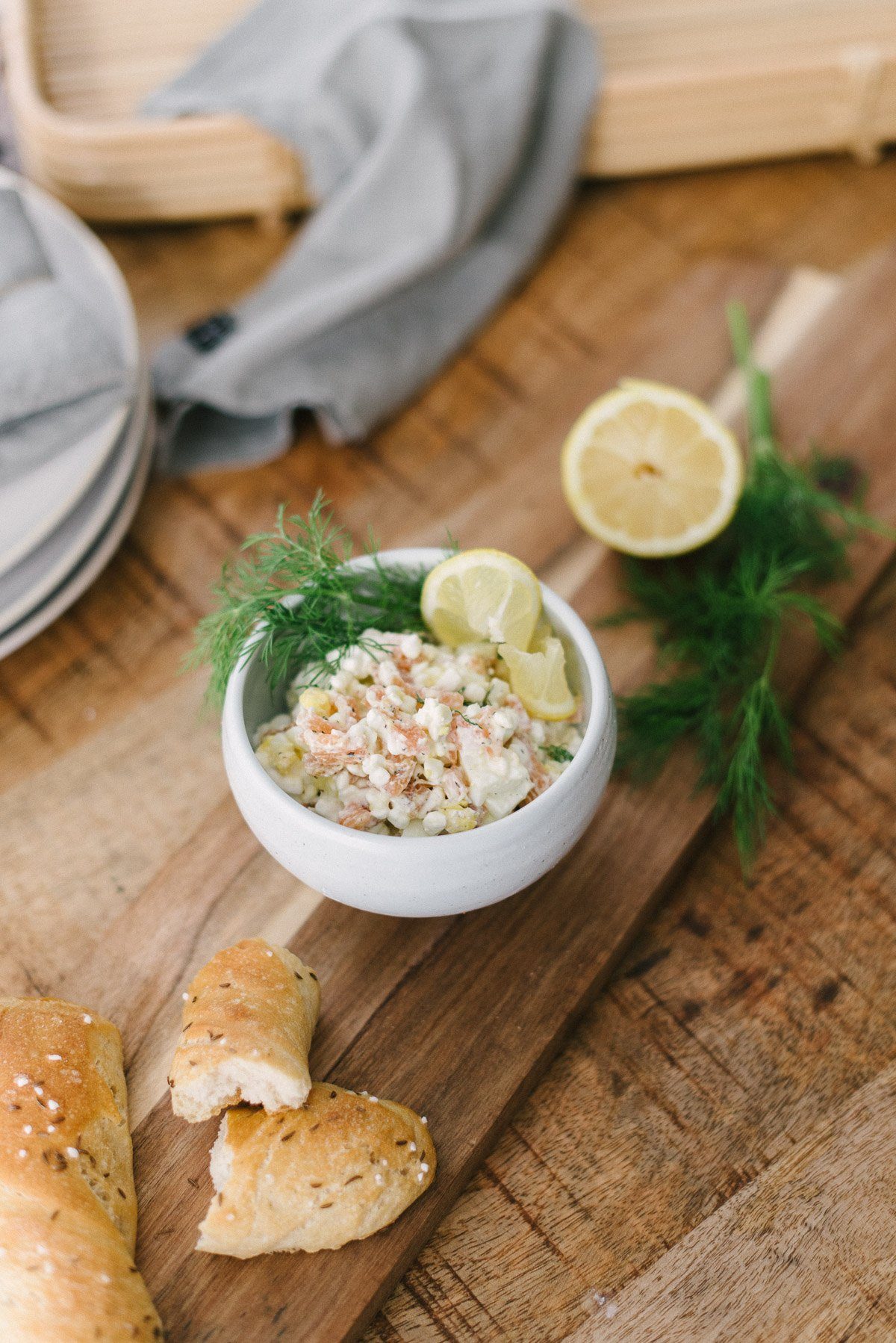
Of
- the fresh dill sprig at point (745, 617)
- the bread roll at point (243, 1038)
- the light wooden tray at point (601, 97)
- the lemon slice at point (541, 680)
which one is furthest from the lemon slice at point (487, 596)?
the light wooden tray at point (601, 97)

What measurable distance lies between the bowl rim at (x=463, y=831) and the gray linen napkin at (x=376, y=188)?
611 mm

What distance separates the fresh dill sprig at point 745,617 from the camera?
1433mm

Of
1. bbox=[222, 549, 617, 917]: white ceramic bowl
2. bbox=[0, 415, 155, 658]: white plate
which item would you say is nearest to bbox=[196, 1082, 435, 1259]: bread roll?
bbox=[222, 549, 617, 917]: white ceramic bowl

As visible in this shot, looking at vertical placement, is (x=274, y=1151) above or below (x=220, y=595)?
below

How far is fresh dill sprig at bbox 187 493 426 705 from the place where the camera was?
1242mm

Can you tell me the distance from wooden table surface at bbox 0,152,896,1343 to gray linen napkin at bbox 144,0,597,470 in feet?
0.28

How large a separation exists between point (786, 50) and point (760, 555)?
3.69 feet

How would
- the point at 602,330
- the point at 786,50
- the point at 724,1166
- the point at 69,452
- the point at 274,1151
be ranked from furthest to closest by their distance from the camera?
1. the point at 786,50
2. the point at 602,330
3. the point at 69,452
4. the point at 724,1166
5. the point at 274,1151

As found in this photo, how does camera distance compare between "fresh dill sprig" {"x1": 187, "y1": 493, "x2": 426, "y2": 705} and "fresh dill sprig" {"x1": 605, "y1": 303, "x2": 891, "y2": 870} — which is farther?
"fresh dill sprig" {"x1": 605, "y1": 303, "x2": 891, "y2": 870}

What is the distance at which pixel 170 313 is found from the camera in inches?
79.1

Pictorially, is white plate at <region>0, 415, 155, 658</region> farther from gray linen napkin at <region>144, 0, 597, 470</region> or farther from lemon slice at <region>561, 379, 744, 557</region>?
lemon slice at <region>561, 379, 744, 557</region>

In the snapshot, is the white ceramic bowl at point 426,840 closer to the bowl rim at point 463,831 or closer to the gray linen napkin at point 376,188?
the bowl rim at point 463,831

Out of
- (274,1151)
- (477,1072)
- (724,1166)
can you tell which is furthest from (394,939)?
(724,1166)

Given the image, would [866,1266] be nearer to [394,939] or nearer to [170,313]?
[394,939]
